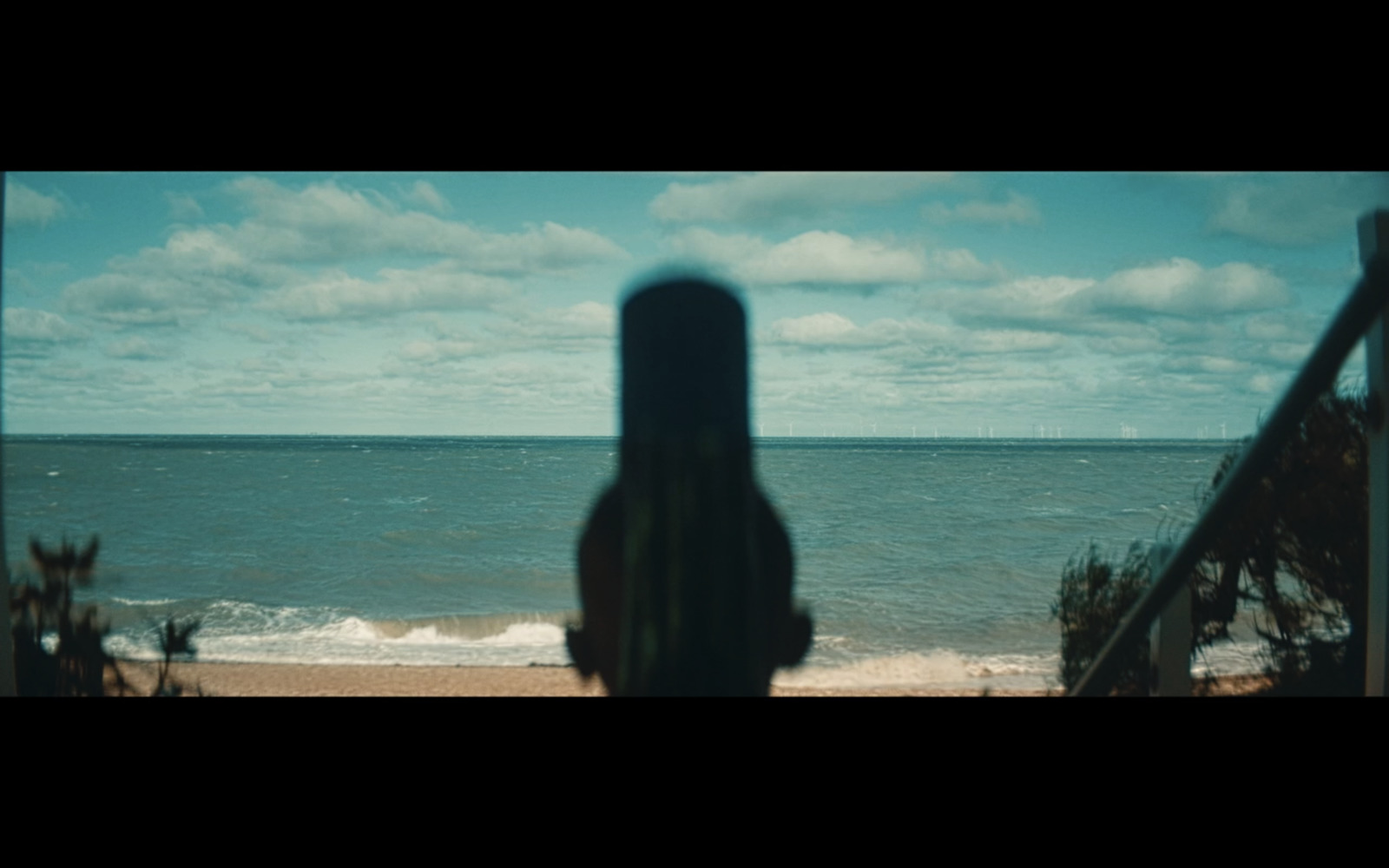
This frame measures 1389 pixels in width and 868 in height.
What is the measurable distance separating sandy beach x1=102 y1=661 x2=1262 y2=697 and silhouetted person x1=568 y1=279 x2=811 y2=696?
29.6 ft

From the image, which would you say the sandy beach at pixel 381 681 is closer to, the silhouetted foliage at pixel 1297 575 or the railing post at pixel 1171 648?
the silhouetted foliage at pixel 1297 575

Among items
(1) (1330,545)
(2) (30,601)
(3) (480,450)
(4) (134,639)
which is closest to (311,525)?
(4) (134,639)

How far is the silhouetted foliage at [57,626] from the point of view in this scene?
15.7 feet

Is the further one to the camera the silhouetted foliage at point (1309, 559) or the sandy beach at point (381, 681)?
the sandy beach at point (381, 681)

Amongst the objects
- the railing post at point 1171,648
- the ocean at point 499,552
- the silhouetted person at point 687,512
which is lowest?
the ocean at point 499,552

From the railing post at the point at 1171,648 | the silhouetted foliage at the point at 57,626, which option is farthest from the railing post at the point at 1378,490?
the silhouetted foliage at the point at 57,626

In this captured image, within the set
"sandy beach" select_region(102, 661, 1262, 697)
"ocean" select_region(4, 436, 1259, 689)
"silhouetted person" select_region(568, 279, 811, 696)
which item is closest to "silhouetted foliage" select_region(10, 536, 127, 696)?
"ocean" select_region(4, 436, 1259, 689)

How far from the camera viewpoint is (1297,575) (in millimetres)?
5672

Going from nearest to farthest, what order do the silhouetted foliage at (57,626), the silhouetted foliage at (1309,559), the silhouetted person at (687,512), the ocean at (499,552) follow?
the silhouetted person at (687,512)
the silhouetted foliage at (57,626)
the silhouetted foliage at (1309,559)
the ocean at (499,552)

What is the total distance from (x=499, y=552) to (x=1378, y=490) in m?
25.9

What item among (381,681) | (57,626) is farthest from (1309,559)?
(381,681)

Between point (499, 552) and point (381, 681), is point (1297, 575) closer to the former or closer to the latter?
point (381, 681)

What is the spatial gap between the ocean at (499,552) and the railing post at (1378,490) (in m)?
1.52
